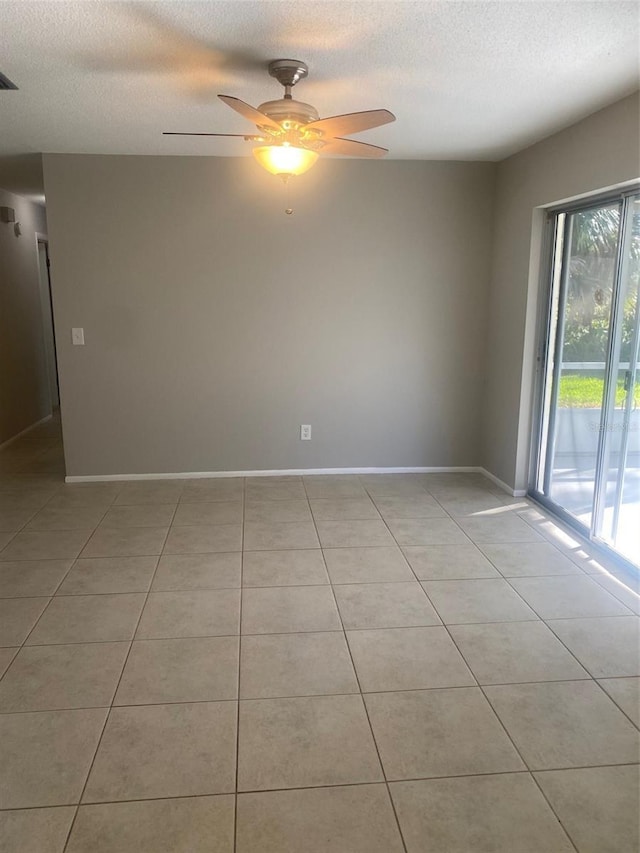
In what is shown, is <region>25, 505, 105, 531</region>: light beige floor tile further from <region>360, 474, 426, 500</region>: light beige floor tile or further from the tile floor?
<region>360, 474, 426, 500</region>: light beige floor tile

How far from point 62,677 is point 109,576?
0.85 metres

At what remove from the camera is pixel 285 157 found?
2.59 m

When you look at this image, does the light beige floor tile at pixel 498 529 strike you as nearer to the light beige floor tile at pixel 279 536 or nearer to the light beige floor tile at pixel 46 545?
the light beige floor tile at pixel 279 536

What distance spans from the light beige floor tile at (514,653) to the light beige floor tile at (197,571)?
1.16 metres

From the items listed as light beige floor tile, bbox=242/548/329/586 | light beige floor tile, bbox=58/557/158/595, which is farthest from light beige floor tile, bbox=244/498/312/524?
light beige floor tile, bbox=58/557/158/595

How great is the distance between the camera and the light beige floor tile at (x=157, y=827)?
1.61m

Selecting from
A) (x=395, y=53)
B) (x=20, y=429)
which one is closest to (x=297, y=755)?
(x=395, y=53)

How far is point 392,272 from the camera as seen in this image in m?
4.55

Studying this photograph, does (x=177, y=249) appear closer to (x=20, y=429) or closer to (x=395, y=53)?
(x=395, y=53)

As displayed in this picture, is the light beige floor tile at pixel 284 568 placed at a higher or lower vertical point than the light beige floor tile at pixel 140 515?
lower

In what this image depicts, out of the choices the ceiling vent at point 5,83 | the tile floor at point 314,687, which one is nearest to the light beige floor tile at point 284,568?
the tile floor at point 314,687

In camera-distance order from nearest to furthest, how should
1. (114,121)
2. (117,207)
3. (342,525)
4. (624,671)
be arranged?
(624,671) < (114,121) < (342,525) < (117,207)

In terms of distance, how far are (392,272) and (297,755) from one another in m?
3.46

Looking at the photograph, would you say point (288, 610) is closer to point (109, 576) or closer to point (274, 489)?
point (109, 576)
